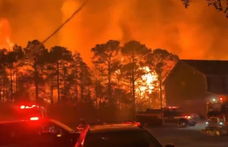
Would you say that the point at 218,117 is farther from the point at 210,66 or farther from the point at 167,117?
the point at 210,66

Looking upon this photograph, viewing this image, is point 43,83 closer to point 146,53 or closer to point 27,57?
point 27,57

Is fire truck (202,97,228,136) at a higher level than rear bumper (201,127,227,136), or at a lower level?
higher

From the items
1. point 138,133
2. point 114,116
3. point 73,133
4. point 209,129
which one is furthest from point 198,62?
point 138,133

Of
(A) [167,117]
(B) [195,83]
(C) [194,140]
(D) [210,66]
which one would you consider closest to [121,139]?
(C) [194,140]

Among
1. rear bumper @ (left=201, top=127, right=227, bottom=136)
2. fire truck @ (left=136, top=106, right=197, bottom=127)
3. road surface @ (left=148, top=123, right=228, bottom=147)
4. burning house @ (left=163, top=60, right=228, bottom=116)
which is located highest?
burning house @ (left=163, top=60, right=228, bottom=116)

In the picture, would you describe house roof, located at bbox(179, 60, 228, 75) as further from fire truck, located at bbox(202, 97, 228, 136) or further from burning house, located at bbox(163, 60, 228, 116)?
fire truck, located at bbox(202, 97, 228, 136)

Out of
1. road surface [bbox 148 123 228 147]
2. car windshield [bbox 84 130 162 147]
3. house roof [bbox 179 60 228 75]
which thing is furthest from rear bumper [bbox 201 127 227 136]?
house roof [bbox 179 60 228 75]

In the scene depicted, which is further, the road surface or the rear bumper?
the rear bumper

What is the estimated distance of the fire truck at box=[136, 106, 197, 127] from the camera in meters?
33.3

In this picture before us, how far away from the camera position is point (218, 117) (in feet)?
76.8

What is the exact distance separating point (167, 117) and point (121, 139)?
2890 centimetres

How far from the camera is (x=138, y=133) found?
22.9 feet

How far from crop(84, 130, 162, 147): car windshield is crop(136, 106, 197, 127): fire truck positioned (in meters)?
26.7

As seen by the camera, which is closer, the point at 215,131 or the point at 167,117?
the point at 215,131
